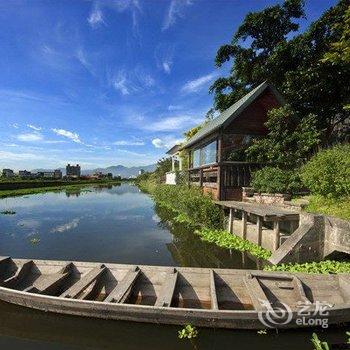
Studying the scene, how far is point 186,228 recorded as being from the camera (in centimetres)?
1858

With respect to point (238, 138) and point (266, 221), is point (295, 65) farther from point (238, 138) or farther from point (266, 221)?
point (266, 221)

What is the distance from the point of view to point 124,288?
7.25 m

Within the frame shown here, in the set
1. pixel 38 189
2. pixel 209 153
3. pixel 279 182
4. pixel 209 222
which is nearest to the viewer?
pixel 279 182

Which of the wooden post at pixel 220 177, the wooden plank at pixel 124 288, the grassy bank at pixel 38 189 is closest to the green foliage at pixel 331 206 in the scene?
the wooden post at pixel 220 177

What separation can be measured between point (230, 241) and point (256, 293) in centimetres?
763

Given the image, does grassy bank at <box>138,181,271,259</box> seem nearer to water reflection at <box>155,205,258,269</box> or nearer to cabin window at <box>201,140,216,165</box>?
water reflection at <box>155,205,258,269</box>

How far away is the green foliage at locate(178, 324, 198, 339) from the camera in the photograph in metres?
6.20

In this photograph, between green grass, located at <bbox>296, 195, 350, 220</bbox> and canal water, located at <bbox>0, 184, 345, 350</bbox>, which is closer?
canal water, located at <bbox>0, 184, 345, 350</bbox>

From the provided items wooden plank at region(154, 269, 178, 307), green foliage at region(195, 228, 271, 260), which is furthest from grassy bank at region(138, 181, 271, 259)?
wooden plank at region(154, 269, 178, 307)

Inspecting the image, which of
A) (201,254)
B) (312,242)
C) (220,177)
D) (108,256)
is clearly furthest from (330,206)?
(108,256)

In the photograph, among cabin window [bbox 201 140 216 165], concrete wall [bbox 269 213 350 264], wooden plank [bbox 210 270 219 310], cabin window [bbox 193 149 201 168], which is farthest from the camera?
cabin window [bbox 193 149 201 168]

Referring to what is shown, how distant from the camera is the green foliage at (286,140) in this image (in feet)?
56.7

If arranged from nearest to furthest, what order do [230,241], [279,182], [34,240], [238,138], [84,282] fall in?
[84,282]
[230,241]
[279,182]
[34,240]
[238,138]

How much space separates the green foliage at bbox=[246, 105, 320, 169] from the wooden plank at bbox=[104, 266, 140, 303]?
11.8m
